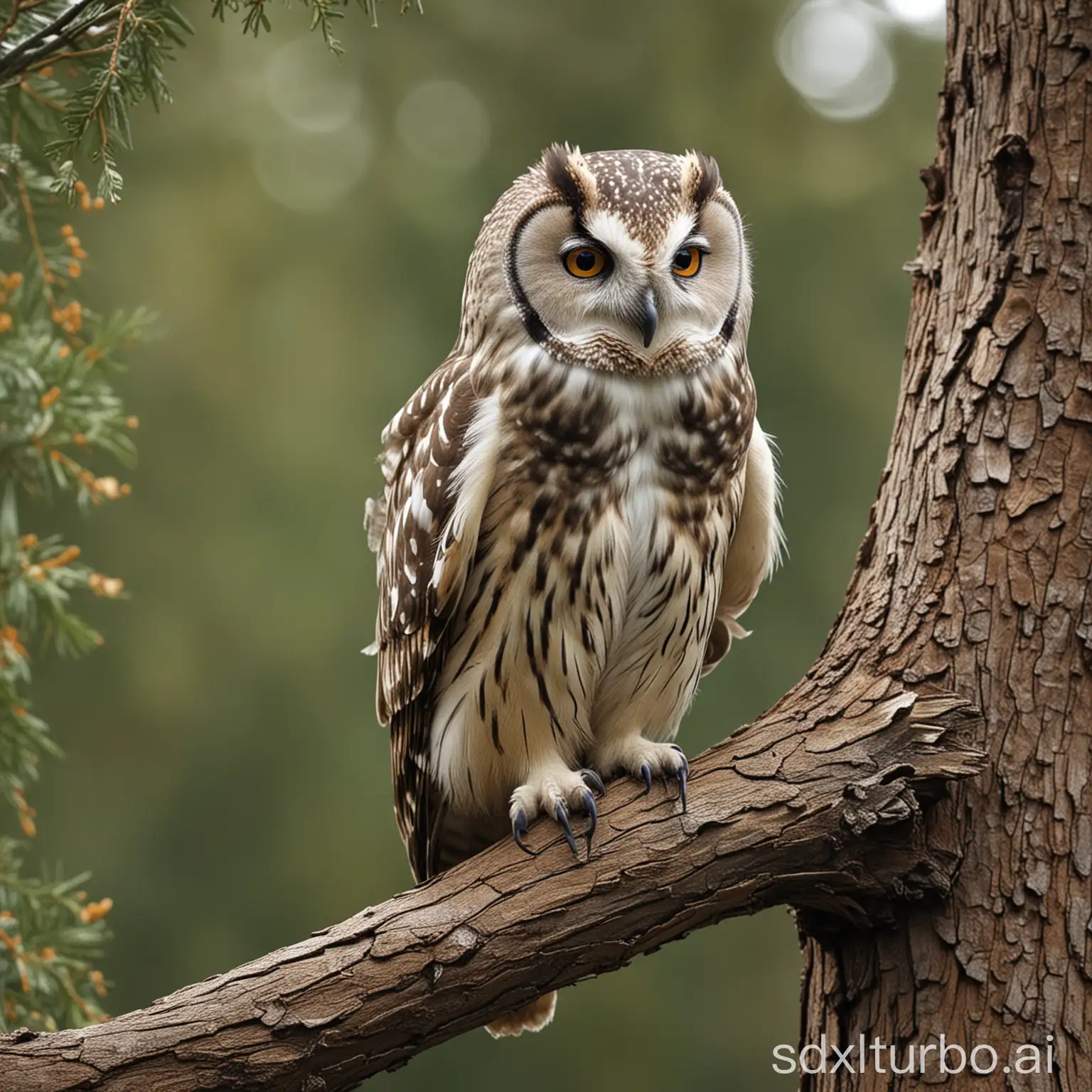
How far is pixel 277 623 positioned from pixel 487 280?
3268mm

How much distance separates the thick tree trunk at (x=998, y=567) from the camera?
66.6 inches

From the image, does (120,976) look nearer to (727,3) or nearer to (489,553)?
(489,553)

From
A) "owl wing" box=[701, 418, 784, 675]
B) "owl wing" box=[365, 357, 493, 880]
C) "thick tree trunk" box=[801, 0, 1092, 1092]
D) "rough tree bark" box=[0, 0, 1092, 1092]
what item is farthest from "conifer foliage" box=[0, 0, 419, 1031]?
"thick tree trunk" box=[801, 0, 1092, 1092]

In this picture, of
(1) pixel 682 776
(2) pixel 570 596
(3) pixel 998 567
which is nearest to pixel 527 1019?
(1) pixel 682 776

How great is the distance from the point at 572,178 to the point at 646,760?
827 mm

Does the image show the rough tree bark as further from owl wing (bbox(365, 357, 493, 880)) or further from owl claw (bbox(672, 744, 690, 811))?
owl wing (bbox(365, 357, 493, 880))

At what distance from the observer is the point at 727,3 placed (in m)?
5.24

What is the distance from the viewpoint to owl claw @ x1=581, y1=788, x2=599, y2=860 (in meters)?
1.76

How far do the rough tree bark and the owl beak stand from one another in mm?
460

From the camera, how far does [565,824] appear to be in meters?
1.77

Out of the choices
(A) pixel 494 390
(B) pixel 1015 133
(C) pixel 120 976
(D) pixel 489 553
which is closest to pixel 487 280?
(A) pixel 494 390

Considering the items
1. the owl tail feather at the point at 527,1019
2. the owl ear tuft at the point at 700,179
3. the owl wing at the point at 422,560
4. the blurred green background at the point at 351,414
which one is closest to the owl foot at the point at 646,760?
the owl wing at the point at 422,560

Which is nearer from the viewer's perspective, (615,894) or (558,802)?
(615,894)

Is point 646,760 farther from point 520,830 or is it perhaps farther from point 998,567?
point 998,567
